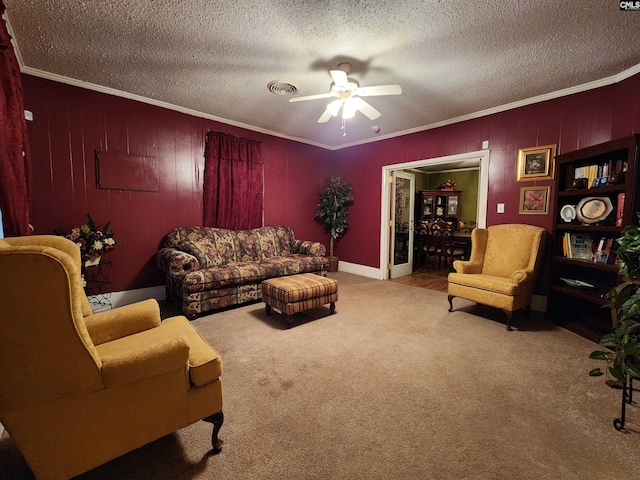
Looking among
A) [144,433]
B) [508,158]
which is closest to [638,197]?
[508,158]

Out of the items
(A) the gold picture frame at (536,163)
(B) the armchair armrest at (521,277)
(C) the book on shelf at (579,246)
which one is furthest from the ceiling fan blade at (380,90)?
(C) the book on shelf at (579,246)

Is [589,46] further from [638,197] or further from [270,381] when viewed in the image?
[270,381]

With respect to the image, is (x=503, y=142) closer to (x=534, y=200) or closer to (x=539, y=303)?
(x=534, y=200)

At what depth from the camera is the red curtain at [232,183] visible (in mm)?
4141

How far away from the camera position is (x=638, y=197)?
2.35 metres

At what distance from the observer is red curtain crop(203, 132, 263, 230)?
Result: 13.6 feet

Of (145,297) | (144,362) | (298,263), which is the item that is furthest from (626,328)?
(145,297)

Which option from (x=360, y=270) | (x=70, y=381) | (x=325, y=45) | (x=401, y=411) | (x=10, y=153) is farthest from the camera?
(x=360, y=270)

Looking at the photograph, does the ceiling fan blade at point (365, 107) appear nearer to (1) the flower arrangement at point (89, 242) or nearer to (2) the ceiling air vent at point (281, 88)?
(2) the ceiling air vent at point (281, 88)

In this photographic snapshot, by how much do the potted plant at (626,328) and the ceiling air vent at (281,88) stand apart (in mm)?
3066

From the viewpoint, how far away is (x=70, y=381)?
1.01 meters

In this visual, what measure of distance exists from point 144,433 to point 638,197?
383cm

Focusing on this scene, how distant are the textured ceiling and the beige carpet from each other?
2.58 m

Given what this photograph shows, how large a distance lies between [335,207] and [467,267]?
273cm
